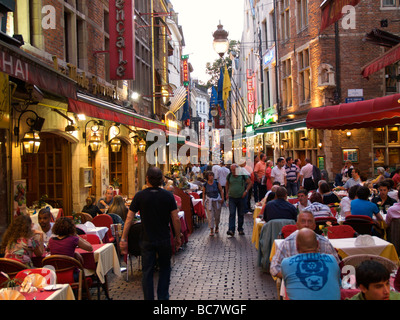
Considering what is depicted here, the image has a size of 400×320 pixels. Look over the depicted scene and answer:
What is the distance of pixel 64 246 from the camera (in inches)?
237

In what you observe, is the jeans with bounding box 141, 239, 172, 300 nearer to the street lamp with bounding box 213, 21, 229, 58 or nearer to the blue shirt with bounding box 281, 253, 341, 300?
the blue shirt with bounding box 281, 253, 341, 300

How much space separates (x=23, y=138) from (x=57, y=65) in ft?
9.67

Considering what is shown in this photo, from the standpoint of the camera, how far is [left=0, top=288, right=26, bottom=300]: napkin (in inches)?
165

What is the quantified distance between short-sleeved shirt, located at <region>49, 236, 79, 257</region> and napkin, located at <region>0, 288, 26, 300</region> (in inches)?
65.6

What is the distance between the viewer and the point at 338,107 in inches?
643

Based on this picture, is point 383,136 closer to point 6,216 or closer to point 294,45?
point 294,45

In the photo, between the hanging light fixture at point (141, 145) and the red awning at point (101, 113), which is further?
the hanging light fixture at point (141, 145)

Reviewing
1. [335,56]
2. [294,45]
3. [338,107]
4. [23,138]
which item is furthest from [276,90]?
[23,138]

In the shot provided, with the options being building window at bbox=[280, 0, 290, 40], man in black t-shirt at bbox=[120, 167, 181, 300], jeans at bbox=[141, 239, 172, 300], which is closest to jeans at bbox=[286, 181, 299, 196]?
man in black t-shirt at bbox=[120, 167, 181, 300]

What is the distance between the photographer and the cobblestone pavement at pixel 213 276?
6770 mm

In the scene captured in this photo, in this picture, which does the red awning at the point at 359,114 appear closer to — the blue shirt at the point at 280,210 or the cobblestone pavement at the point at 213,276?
the cobblestone pavement at the point at 213,276

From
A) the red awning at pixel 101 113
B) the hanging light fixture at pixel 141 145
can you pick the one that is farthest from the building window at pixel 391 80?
the hanging light fixture at pixel 141 145

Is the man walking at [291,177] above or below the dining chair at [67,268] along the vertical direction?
above

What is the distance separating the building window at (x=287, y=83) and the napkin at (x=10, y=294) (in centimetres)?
2163
